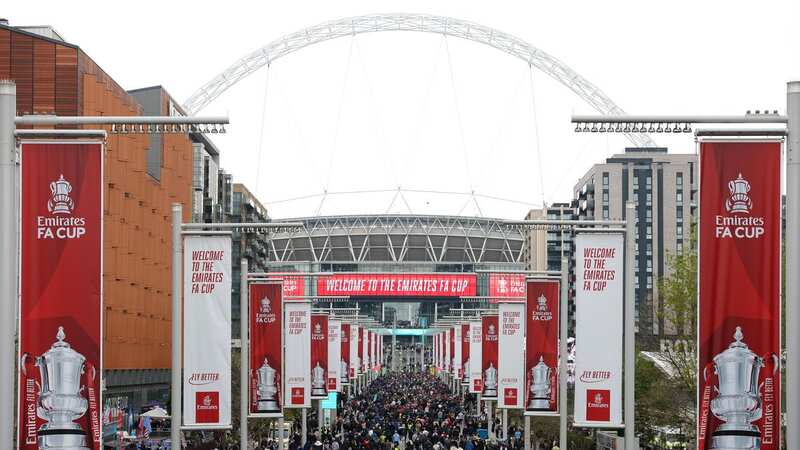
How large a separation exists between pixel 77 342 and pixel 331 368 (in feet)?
169

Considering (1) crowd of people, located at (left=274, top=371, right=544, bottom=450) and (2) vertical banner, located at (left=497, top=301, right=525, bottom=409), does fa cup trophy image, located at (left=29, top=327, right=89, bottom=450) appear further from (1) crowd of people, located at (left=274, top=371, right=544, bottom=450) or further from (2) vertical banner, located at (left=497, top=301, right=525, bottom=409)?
(1) crowd of people, located at (left=274, top=371, right=544, bottom=450)

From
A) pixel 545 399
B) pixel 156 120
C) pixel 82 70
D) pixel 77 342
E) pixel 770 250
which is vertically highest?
pixel 82 70

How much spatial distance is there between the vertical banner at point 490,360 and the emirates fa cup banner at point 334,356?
40.7 feet

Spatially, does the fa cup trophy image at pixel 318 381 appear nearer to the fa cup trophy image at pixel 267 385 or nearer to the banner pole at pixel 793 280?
the fa cup trophy image at pixel 267 385

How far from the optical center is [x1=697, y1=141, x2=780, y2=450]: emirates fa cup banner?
66.7ft

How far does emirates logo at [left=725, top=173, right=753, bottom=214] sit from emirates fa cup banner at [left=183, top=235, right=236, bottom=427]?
14175mm

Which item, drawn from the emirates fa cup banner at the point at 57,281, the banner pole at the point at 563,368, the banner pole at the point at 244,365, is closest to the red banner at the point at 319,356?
the banner pole at the point at 244,365

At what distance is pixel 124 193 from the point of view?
8044 centimetres

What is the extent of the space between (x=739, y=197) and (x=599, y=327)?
11.5 m

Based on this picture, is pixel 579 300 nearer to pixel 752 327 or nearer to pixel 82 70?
pixel 752 327

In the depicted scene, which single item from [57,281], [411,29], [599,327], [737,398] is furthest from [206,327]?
[411,29]

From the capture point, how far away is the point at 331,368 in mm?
72250

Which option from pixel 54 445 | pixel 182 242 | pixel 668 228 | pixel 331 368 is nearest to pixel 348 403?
pixel 331 368

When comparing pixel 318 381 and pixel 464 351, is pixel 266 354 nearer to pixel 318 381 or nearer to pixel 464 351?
pixel 318 381
